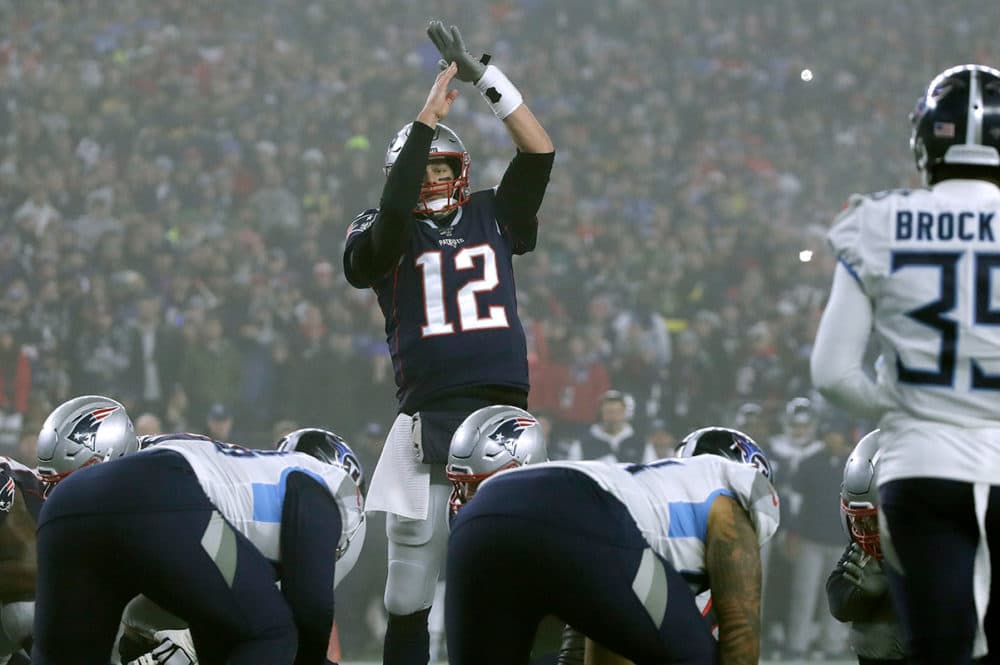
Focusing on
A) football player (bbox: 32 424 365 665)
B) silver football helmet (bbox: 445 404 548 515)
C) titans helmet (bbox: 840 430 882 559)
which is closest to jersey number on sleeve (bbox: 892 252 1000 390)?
silver football helmet (bbox: 445 404 548 515)

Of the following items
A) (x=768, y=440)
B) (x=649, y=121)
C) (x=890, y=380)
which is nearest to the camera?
(x=890, y=380)

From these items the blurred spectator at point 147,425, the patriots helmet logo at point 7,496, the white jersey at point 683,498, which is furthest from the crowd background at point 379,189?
the white jersey at point 683,498

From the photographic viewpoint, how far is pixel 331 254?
1063 centimetres

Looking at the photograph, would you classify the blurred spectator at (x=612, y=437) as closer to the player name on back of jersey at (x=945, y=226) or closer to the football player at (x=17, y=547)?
the football player at (x=17, y=547)

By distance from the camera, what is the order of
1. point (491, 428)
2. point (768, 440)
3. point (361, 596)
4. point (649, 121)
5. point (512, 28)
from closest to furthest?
1. point (491, 428)
2. point (361, 596)
3. point (768, 440)
4. point (649, 121)
5. point (512, 28)

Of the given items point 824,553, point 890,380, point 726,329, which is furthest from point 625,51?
point 890,380

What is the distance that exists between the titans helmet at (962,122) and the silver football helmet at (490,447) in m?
1.23

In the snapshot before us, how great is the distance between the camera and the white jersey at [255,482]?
3.08m

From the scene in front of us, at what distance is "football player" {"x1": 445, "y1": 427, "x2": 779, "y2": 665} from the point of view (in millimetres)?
2717

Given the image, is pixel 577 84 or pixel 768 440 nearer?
pixel 768 440

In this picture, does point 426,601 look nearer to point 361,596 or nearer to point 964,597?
point 964,597

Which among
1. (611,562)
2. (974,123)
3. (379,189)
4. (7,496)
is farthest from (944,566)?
(379,189)

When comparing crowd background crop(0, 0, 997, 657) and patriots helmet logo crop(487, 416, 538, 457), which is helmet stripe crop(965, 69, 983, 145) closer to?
patriots helmet logo crop(487, 416, 538, 457)

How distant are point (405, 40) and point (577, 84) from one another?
5.45 ft
